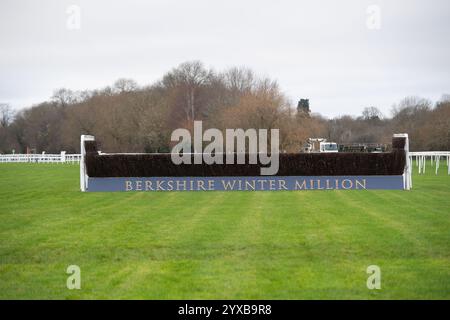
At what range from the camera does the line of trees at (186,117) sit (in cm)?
4562

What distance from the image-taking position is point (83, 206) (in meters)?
17.6

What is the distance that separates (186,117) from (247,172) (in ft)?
143

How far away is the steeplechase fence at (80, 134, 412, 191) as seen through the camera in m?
24.3

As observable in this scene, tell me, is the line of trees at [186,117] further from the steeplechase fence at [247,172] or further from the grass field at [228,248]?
the grass field at [228,248]

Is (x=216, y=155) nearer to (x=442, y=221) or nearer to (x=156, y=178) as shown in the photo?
(x=156, y=178)

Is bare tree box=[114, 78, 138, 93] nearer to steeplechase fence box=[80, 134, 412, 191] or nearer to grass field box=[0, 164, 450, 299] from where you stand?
steeplechase fence box=[80, 134, 412, 191]

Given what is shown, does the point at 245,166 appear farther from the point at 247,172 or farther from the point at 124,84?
the point at 124,84

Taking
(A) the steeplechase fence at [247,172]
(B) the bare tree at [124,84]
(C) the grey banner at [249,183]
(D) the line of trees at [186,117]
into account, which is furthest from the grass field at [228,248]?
(B) the bare tree at [124,84]

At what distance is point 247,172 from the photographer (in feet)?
85.4

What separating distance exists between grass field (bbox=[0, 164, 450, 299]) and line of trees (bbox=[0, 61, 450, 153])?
90.0 ft

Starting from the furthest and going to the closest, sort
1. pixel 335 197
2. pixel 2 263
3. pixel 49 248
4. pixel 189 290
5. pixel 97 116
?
1. pixel 97 116
2. pixel 335 197
3. pixel 49 248
4. pixel 2 263
5. pixel 189 290

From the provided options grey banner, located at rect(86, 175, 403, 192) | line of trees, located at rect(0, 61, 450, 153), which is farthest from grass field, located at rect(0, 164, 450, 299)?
line of trees, located at rect(0, 61, 450, 153)
